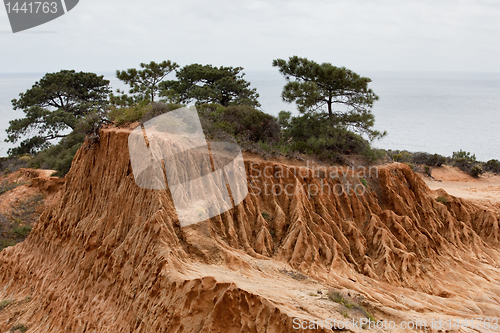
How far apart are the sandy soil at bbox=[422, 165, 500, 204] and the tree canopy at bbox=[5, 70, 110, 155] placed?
94.5 feet

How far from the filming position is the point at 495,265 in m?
16.4

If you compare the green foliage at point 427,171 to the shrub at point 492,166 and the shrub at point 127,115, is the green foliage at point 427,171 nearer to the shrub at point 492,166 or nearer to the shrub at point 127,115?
the shrub at point 492,166

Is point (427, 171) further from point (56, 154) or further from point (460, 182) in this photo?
point (56, 154)

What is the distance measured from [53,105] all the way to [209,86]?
16.7 m

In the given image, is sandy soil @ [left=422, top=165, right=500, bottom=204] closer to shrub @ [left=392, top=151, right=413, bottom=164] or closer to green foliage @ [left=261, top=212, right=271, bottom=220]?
shrub @ [left=392, top=151, right=413, bottom=164]

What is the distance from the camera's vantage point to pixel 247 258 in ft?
38.3

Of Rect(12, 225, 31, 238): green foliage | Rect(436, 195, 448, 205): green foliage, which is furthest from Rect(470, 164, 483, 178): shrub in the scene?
Rect(12, 225, 31, 238): green foliage

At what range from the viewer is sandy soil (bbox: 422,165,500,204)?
1064 inches

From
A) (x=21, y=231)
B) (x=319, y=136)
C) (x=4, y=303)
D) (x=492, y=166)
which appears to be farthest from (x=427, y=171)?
(x=4, y=303)

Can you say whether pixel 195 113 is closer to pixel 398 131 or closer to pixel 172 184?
pixel 172 184

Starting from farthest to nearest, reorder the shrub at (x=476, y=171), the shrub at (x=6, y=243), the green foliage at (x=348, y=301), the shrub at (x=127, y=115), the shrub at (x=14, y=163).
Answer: the shrub at (x=476, y=171)
the shrub at (x=14, y=163)
the shrub at (x=6, y=243)
the shrub at (x=127, y=115)
the green foliage at (x=348, y=301)

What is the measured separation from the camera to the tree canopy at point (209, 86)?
32188 mm

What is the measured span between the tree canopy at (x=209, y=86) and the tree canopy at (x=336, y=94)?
11.4 m

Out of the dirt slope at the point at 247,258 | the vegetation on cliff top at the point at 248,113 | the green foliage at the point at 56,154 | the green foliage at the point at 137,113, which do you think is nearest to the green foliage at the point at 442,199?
the dirt slope at the point at 247,258
